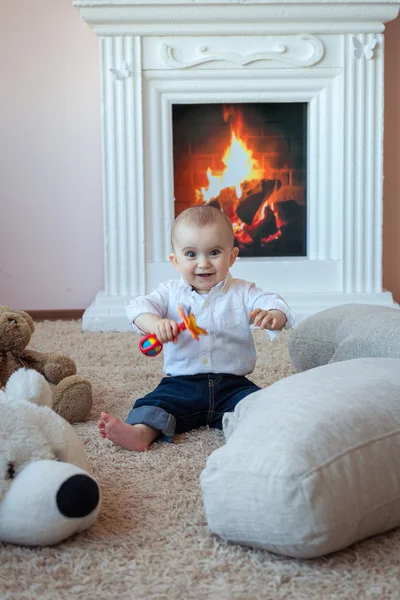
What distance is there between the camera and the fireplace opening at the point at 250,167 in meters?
2.85

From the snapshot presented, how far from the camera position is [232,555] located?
3.18 ft

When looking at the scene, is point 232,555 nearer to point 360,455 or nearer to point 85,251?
point 360,455

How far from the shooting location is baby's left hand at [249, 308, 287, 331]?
55.7 inches

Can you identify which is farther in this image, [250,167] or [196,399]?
[250,167]

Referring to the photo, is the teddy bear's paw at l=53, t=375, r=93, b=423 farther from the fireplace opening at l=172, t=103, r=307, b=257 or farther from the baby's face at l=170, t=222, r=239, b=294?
the fireplace opening at l=172, t=103, r=307, b=257

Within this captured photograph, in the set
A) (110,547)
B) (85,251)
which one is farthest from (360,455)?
(85,251)

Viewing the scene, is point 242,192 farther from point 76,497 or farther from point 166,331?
point 76,497

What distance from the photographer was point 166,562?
0.95 meters

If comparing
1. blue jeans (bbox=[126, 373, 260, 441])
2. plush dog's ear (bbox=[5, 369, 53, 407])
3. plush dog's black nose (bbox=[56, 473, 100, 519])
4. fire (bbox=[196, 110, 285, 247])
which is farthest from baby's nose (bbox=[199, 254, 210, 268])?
fire (bbox=[196, 110, 285, 247])

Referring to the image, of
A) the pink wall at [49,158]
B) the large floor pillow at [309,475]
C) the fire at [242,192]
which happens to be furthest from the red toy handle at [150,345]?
the pink wall at [49,158]

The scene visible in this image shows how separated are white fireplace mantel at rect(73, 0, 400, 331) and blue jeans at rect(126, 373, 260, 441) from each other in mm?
1185

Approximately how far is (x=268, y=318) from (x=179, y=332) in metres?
0.17

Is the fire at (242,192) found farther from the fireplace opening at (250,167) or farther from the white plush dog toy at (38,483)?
the white plush dog toy at (38,483)

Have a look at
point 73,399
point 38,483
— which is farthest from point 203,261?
point 38,483
